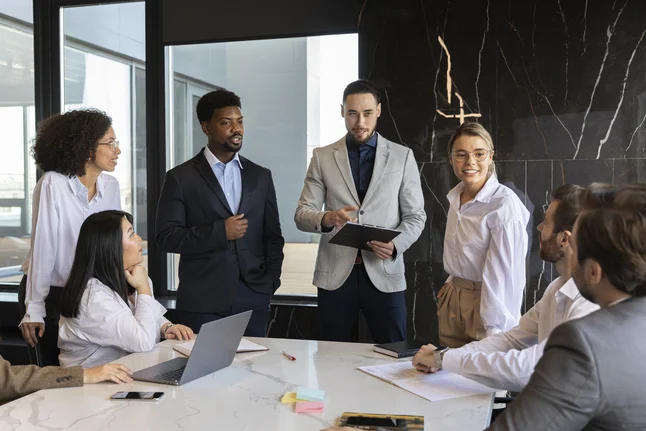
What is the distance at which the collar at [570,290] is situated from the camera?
1.98 metres

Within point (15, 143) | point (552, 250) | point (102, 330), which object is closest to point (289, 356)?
point (102, 330)

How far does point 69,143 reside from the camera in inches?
127

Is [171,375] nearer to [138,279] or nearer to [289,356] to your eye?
[289,356]

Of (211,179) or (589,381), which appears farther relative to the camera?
(211,179)

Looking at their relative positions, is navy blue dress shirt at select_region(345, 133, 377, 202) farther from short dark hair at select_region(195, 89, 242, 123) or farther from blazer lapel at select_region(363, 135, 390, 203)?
short dark hair at select_region(195, 89, 242, 123)

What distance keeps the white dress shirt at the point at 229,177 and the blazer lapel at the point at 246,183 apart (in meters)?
0.03

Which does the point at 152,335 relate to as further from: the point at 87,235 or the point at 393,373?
the point at 393,373

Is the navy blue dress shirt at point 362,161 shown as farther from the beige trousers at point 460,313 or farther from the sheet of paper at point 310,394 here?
the sheet of paper at point 310,394

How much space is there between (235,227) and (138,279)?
24.6 inches

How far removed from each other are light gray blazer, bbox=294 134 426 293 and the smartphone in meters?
1.55

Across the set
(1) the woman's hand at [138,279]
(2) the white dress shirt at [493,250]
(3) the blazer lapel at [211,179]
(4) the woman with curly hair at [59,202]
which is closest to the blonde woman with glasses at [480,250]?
(2) the white dress shirt at [493,250]

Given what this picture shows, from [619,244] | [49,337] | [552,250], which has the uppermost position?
[619,244]

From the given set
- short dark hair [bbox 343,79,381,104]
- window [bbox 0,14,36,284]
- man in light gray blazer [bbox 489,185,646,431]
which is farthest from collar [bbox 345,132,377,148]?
window [bbox 0,14,36,284]

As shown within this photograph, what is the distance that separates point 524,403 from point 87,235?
192 centimetres
